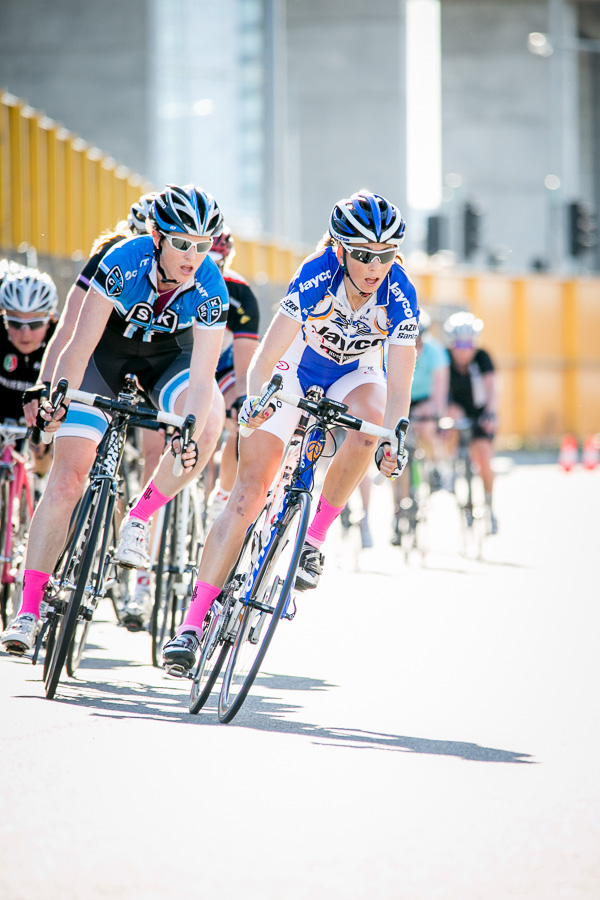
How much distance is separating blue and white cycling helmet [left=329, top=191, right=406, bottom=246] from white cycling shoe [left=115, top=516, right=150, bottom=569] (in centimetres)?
157

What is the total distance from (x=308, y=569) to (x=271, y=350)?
92cm

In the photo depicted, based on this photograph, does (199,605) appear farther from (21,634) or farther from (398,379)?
(398,379)

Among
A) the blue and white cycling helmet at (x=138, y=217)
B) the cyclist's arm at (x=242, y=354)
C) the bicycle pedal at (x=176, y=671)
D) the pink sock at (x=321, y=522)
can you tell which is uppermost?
the blue and white cycling helmet at (x=138, y=217)

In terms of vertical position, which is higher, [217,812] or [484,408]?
[484,408]

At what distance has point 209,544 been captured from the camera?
6.25 meters

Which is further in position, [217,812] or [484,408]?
[484,408]

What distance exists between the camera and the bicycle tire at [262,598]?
579 centimetres

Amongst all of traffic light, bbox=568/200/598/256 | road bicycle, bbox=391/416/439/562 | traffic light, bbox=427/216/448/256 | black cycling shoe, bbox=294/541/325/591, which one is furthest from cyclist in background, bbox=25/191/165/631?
traffic light, bbox=427/216/448/256

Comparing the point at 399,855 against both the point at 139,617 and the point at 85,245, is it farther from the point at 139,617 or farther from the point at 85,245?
the point at 85,245

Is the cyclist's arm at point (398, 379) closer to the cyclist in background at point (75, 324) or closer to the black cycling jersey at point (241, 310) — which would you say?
the cyclist in background at point (75, 324)

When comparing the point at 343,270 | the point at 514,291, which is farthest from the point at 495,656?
the point at 514,291

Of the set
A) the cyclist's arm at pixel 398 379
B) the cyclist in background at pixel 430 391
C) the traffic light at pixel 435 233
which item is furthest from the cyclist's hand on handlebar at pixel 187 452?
the traffic light at pixel 435 233

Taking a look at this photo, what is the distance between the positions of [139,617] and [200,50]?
36997mm

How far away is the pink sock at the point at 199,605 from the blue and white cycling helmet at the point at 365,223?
153cm
